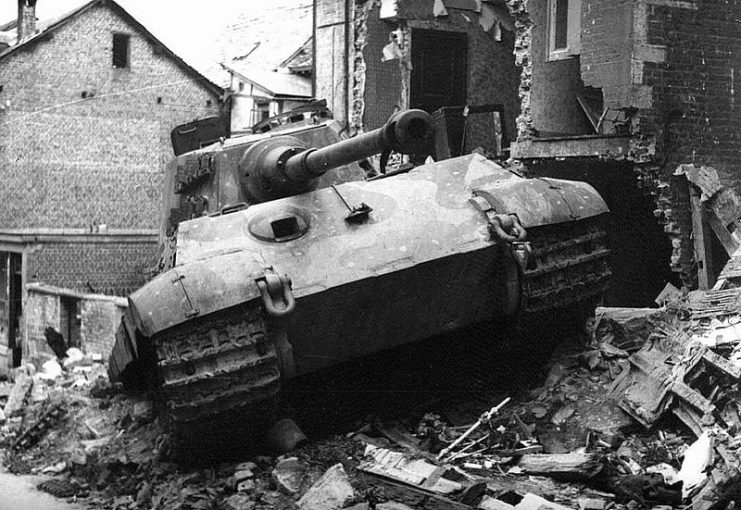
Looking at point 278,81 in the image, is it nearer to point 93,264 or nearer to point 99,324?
point 93,264

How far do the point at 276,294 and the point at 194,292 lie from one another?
21.1 inches

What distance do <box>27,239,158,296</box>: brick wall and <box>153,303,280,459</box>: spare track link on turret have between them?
12.2 m

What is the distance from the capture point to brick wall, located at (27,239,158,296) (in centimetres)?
1880

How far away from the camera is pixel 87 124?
72.4 ft

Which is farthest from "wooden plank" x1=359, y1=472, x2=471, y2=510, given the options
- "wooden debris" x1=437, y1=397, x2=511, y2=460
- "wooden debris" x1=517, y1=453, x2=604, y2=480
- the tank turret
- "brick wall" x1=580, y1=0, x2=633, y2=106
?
"brick wall" x1=580, y1=0, x2=633, y2=106

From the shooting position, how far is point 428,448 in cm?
754

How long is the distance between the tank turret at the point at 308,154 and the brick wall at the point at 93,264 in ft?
34.1

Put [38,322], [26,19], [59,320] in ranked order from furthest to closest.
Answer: [26,19]
[38,322]
[59,320]

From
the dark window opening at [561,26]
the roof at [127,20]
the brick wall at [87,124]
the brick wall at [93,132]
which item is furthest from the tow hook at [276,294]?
the roof at [127,20]

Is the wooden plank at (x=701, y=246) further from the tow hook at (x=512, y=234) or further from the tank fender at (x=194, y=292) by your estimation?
→ the tank fender at (x=194, y=292)

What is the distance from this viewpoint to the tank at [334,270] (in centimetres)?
691

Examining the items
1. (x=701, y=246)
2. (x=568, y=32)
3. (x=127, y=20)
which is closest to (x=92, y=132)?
(x=127, y=20)

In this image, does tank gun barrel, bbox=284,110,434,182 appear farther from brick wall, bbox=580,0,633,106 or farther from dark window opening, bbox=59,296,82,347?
dark window opening, bbox=59,296,82,347

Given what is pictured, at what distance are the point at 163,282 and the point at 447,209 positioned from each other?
2.26 m
